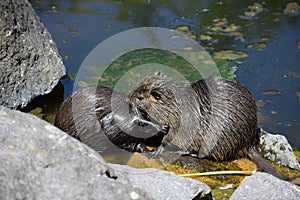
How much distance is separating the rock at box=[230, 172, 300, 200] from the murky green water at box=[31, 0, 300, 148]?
1.73m

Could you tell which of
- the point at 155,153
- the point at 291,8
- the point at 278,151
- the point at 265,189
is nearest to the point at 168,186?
the point at 265,189

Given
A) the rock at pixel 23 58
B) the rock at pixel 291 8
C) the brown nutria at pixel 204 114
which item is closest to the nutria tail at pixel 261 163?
the brown nutria at pixel 204 114

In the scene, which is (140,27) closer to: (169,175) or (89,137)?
(89,137)

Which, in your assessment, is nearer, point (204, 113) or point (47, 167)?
point (47, 167)

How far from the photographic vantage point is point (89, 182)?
2.30 m

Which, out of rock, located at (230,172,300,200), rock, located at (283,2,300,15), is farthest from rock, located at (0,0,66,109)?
rock, located at (283,2,300,15)

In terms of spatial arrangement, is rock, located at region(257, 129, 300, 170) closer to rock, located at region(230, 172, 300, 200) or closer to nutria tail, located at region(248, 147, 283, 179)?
nutria tail, located at region(248, 147, 283, 179)

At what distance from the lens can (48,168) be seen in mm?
2309

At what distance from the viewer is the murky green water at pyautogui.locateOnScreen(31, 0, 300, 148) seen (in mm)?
5961

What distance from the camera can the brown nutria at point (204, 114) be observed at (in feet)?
14.9

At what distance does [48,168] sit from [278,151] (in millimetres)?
2792

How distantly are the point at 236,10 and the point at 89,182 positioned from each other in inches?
235

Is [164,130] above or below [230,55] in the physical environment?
above

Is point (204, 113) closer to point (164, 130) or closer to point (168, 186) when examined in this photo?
point (164, 130)
